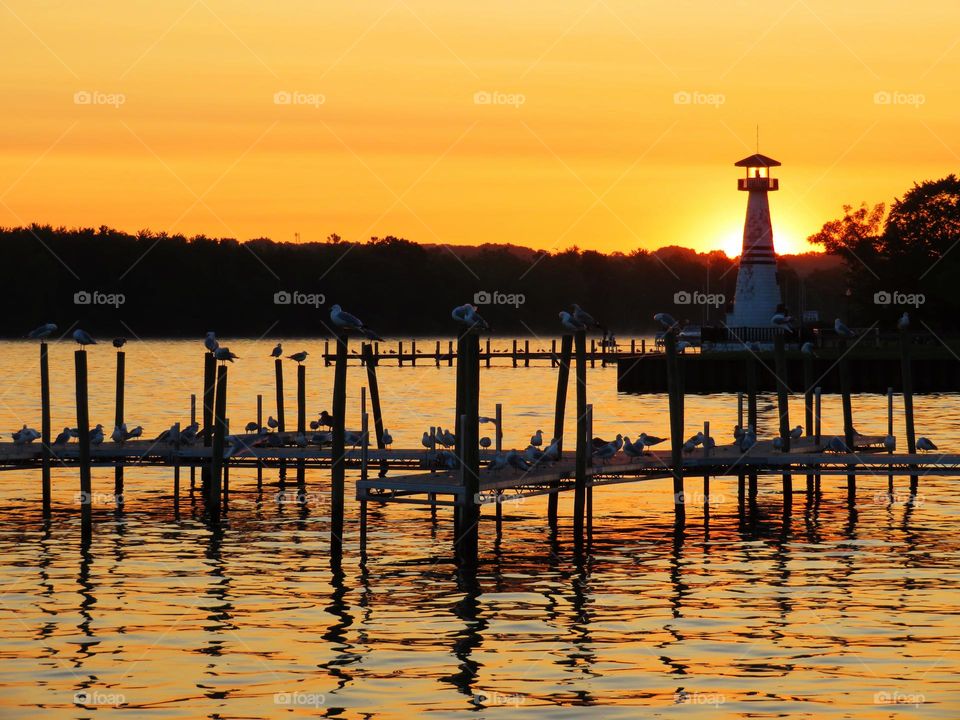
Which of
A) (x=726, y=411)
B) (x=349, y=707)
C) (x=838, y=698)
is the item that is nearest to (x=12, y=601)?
(x=349, y=707)

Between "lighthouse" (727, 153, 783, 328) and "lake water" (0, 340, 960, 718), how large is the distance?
5668 cm

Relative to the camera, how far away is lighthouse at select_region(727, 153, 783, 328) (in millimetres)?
98375

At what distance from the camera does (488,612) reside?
2450 cm

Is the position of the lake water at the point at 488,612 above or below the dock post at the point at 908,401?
below

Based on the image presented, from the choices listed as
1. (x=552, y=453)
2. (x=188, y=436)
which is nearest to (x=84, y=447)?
(x=188, y=436)

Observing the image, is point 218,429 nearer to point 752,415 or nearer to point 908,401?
point 752,415

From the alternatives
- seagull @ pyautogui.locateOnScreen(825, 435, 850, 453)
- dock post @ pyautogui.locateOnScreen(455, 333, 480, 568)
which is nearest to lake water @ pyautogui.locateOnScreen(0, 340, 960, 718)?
dock post @ pyautogui.locateOnScreen(455, 333, 480, 568)

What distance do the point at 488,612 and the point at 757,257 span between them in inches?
3017

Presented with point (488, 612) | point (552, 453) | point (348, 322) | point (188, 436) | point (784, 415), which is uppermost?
point (348, 322)

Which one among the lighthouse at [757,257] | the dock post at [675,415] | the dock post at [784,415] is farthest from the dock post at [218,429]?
the lighthouse at [757,257]

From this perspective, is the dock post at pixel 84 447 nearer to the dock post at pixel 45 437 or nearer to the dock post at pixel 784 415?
the dock post at pixel 45 437

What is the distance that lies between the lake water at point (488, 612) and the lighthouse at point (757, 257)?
56.7 m

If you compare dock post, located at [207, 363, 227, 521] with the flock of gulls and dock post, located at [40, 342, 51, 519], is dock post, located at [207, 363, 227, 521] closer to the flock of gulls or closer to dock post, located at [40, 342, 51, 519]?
the flock of gulls

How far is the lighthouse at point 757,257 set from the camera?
323 ft
